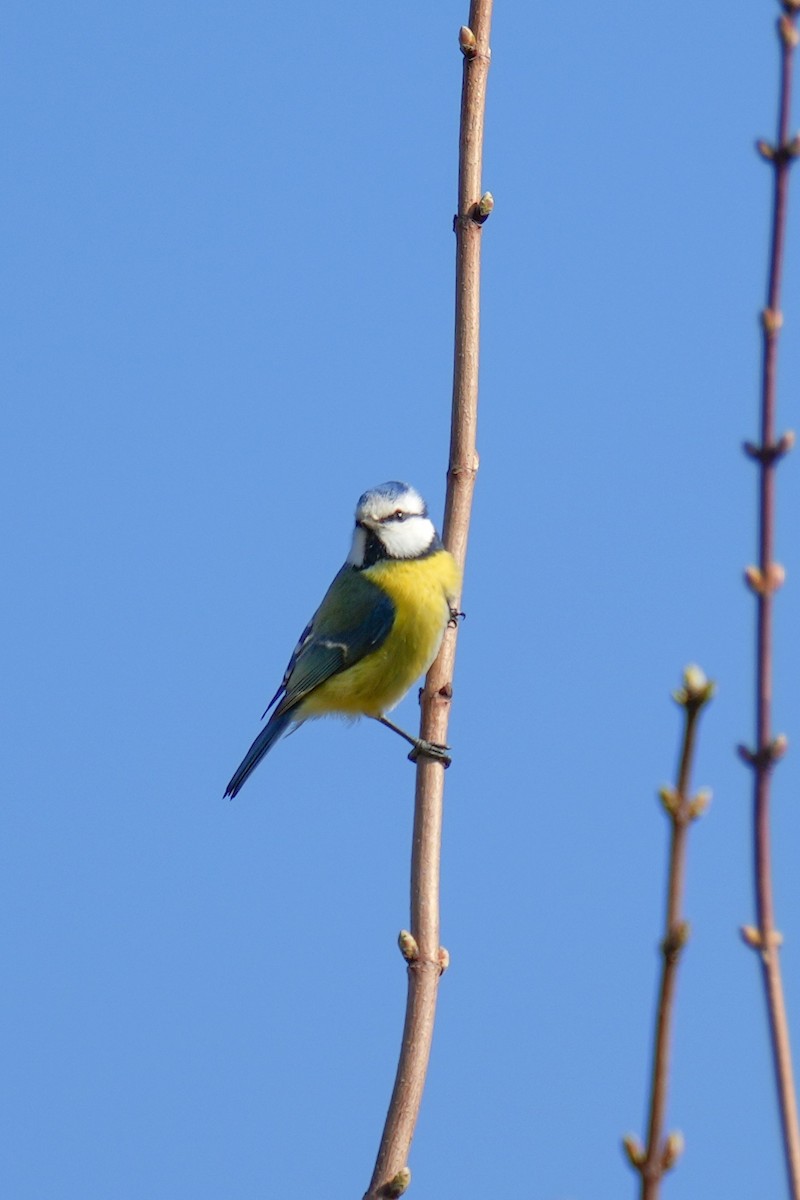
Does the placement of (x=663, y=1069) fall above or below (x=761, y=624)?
below

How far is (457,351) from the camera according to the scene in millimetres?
3387

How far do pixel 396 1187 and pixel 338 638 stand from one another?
3.58 metres

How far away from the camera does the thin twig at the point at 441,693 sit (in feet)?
7.63

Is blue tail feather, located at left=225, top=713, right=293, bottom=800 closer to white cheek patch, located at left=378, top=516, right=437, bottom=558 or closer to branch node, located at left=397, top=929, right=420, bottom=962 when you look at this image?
white cheek patch, located at left=378, top=516, right=437, bottom=558

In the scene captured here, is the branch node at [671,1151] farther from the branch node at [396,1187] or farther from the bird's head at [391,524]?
the bird's head at [391,524]

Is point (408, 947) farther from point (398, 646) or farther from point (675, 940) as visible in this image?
point (398, 646)

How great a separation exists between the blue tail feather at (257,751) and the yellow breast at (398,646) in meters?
0.12

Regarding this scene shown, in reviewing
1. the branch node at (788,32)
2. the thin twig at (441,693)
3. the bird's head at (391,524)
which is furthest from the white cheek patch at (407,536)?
the branch node at (788,32)

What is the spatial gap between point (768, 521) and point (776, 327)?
0.17 meters

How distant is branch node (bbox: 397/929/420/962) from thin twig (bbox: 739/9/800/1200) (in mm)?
1518

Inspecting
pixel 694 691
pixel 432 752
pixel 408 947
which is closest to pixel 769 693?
pixel 694 691

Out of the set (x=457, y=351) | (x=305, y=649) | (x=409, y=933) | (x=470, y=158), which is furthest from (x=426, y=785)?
(x=305, y=649)

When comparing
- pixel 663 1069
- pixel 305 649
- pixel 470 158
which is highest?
pixel 305 649

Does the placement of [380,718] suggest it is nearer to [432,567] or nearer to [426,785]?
[432,567]
